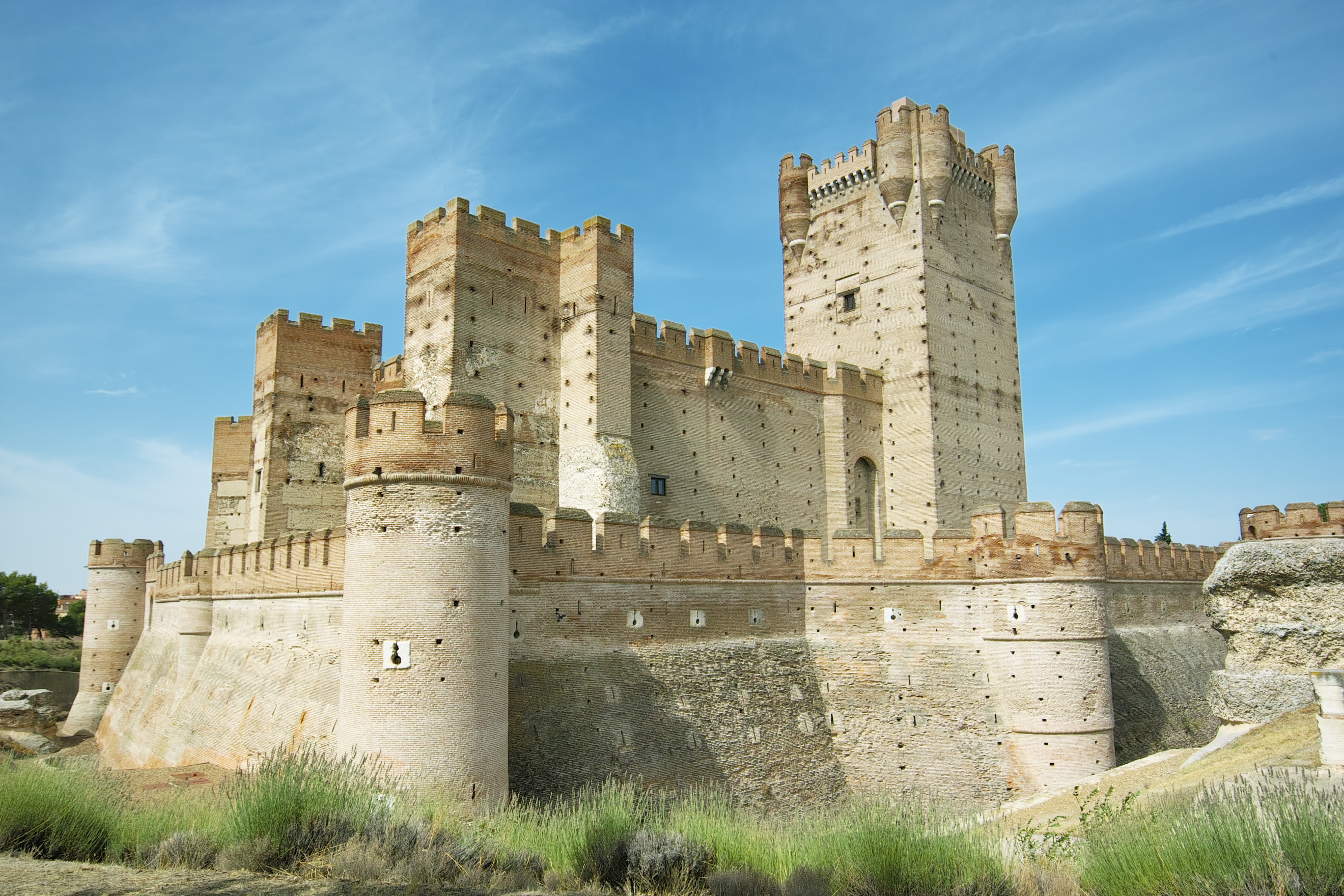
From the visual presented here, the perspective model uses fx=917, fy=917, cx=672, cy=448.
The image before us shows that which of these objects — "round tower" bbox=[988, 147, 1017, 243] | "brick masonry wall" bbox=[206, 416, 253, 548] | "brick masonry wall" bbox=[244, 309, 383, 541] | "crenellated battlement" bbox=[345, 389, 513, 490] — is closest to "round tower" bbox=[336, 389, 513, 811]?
"crenellated battlement" bbox=[345, 389, 513, 490]

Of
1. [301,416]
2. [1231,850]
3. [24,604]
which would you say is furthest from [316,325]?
[24,604]

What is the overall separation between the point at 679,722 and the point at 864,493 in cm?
1467

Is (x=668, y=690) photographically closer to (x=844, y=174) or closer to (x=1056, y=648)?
(x=1056, y=648)

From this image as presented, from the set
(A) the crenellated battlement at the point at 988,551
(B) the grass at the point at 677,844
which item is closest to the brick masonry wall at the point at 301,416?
(A) the crenellated battlement at the point at 988,551

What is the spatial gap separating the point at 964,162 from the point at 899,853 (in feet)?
89.8

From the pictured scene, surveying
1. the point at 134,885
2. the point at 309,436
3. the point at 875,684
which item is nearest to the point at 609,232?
the point at 309,436

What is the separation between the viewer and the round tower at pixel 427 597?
36.0 feet

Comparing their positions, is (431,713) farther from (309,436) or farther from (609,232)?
(309,436)

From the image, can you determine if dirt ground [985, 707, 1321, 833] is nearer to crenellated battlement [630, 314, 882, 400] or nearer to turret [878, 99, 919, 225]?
crenellated battlement [630, 314, 882, 400]

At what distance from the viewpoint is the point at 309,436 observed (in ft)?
82.0

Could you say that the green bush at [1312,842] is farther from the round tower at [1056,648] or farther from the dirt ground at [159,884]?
the round tower at [1056,648]

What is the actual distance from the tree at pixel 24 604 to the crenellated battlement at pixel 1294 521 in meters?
60.2

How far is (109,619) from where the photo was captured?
2841 centimetres

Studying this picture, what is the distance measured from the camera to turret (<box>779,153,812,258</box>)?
31.9 m
